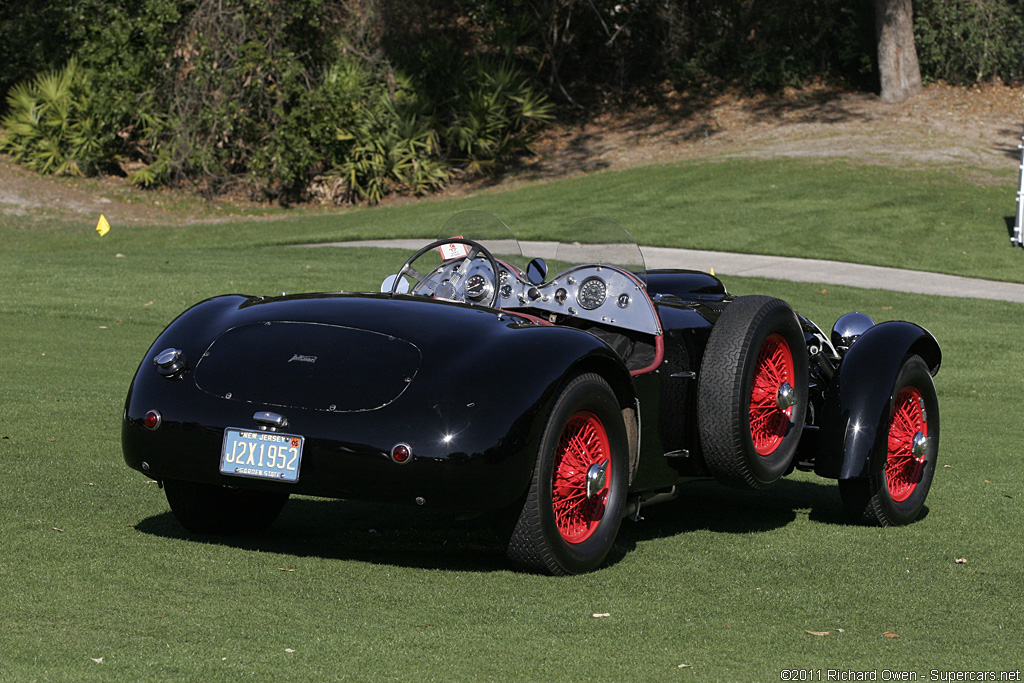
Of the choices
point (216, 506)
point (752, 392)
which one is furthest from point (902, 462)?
point (216, 506)

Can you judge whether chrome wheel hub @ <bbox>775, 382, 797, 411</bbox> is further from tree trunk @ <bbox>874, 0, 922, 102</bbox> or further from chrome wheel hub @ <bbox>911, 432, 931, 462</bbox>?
tree trunk @ <bbox>874, 0, 922, 102</bbox>

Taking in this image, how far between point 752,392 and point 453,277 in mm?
1467

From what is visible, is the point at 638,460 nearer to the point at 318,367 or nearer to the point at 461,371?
the point at 461,371

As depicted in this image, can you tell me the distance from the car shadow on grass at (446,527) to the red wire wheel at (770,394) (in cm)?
51

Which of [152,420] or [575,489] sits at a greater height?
[152,420]

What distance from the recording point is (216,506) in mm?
5398

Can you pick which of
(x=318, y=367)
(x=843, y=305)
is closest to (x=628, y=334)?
(x=318, y=367)

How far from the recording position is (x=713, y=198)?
2758cm

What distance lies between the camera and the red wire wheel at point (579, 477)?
195 inches

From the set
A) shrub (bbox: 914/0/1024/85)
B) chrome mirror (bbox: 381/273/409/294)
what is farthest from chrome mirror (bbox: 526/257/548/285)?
shrub (bbox: 914/0/1024/85)

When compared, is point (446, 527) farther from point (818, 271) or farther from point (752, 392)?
point (818, 271)

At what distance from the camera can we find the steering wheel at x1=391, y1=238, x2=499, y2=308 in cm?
Answer: 577

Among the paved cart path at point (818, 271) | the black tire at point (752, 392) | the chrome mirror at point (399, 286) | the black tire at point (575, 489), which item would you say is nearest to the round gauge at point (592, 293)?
the black tire at point (752, 392)

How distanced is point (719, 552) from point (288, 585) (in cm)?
197
